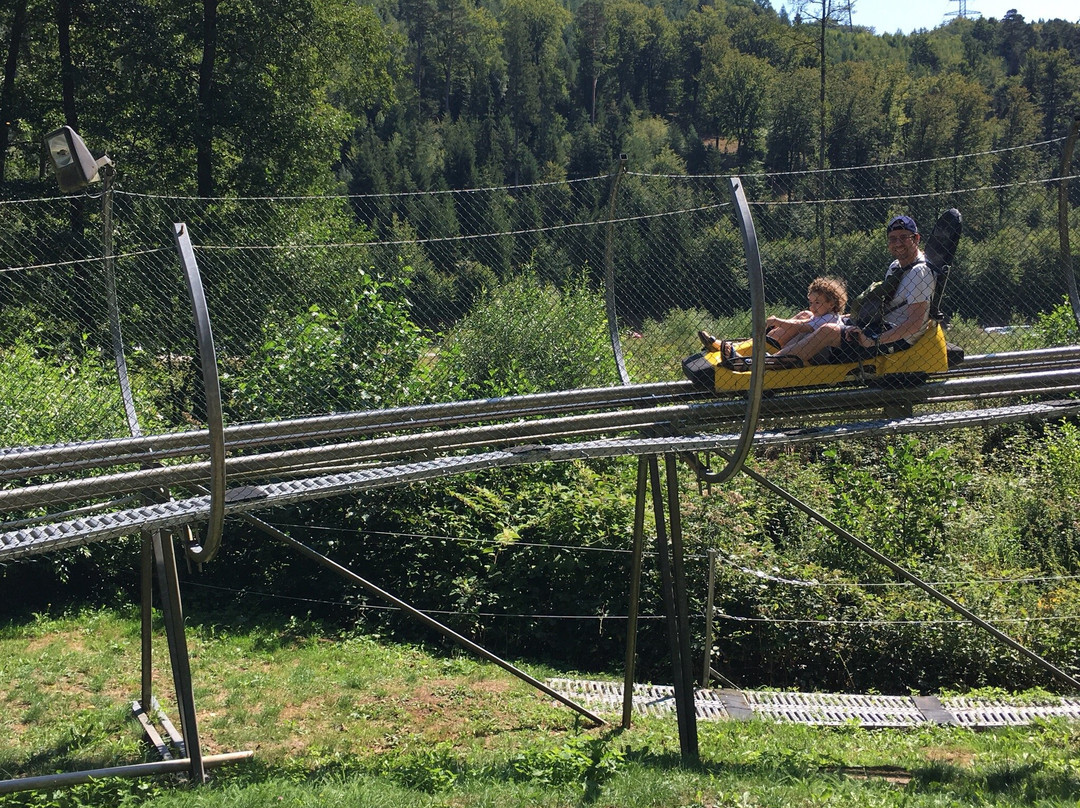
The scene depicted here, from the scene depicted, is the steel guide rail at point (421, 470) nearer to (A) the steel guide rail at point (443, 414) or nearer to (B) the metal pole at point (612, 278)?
(A) the steel guide rail at point (443, 414)

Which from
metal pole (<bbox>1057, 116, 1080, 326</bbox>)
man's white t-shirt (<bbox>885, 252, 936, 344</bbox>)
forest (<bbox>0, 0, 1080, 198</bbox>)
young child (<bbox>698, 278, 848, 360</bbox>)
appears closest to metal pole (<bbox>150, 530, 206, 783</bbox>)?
young child (<bbox>698, 278, 848, 360</bbox>)

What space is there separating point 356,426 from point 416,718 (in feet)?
8.15

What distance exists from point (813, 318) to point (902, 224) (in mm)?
771

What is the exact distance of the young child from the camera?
6.62 meters

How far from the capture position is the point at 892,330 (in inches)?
252

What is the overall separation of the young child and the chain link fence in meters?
0.14

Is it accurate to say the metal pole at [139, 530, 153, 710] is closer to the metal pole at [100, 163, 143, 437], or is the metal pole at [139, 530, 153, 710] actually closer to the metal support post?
the metal pole at [100, 163, 143, 437]

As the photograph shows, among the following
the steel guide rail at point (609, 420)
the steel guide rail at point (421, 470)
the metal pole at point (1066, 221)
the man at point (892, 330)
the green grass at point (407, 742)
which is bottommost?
the green grass at point (407, 742)

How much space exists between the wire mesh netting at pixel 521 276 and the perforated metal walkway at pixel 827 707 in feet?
7.46

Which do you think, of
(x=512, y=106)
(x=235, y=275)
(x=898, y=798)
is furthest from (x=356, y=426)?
(x=512, y=106)

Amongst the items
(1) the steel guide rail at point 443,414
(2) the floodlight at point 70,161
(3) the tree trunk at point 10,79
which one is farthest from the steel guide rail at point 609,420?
(3) the tree trunk at point 10,79

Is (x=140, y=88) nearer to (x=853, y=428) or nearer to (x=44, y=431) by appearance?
(x=44, y=431)

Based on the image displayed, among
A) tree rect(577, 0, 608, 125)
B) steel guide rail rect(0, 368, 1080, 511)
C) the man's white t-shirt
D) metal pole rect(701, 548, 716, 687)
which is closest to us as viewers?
steel guide rail rect(0, 368, 1080, 511)

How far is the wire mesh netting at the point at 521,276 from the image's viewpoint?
265 inches
